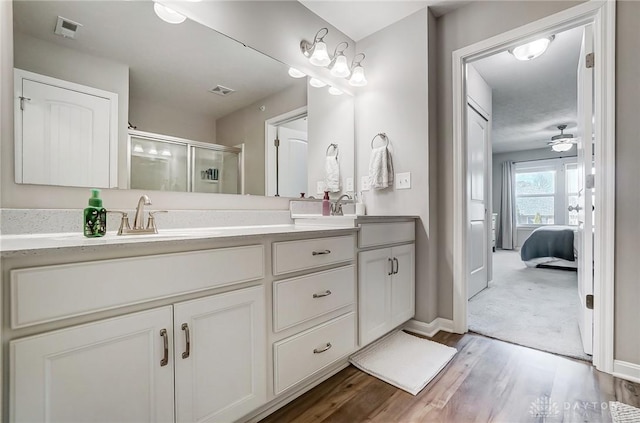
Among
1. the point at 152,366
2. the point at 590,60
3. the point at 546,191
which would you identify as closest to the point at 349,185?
the point at 590,60

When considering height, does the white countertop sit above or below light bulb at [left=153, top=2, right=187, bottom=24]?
below

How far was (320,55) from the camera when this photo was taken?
85.2 inches

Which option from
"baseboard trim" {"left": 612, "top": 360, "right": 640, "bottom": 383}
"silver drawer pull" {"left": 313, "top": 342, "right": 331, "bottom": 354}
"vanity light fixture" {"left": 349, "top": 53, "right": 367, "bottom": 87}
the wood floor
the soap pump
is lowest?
the wood floor

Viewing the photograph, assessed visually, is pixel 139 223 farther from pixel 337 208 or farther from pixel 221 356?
pixel 337 208

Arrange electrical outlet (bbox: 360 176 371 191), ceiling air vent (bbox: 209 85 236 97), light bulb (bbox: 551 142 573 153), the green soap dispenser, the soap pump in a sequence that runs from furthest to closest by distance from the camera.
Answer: light bulb (bbox: 551 142 573 153), electrical outlet (bbox: 360 176 371 191), the soap pump, ceiling air vent (bbox: 209 85 236 97), the green soap dispenser

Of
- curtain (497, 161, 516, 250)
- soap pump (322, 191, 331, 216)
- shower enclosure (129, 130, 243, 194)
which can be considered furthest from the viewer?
curtain (497, 161, 516, 250)

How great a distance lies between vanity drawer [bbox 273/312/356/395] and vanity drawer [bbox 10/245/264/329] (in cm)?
42

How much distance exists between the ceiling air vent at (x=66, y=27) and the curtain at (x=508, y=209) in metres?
8.26

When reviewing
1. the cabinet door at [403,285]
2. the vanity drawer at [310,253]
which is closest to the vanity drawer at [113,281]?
the vanity drawer at [310,253]

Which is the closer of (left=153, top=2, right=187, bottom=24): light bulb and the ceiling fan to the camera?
(left=153, top=2, right=187, bottom=24): light bulb

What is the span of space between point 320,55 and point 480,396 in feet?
7.64

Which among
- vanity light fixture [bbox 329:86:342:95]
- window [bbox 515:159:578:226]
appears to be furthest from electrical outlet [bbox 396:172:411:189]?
window [bbox 515:159:578:226]

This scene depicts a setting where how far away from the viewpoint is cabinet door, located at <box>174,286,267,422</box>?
1000 millimetres

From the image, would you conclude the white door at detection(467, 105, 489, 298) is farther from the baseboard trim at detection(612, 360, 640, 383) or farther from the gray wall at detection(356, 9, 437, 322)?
the baseboard trim at detection(612, 360, 640, 383)
